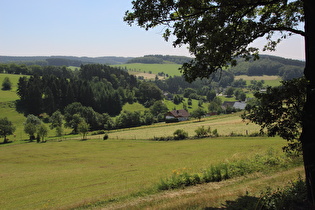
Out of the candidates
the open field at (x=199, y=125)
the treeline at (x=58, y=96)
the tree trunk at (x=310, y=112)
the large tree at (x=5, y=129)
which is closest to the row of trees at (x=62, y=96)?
the treeline at (x=58, y=96)

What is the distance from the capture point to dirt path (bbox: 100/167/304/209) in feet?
32.6

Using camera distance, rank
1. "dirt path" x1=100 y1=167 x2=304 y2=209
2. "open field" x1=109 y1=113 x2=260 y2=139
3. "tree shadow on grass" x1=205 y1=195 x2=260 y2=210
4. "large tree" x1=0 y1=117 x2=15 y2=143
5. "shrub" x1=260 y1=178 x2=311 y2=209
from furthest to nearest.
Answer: "large tree" x1=0 y1=117 x2=15 y2=143
"open field" x1=109 y1=113 x2=260 y2=139
"dirt path" x1=100 y1=167 x2=304 y2=209
"tree shadow on grass" x1=205 y1=195 x2=260 y2=210
"shrub" x1=260 y1=178 x2=311 y2=209

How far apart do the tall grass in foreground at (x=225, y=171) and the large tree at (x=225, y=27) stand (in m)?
6.50

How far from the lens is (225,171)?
47.8 ft

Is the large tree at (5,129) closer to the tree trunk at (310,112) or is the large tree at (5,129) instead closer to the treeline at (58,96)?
the treeline at (58,96)

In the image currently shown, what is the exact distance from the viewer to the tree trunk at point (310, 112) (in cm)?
755

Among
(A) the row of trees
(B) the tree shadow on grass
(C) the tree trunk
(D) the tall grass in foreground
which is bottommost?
(A) the row of trees

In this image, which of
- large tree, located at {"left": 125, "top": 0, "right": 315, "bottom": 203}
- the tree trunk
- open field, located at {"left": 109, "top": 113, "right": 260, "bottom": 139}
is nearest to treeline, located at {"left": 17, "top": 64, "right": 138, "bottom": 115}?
open field, located at {"left": 109, "top": 113, "right": 260, "bottom": 139}

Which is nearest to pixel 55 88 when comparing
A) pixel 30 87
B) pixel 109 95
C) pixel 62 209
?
pixel 30 87

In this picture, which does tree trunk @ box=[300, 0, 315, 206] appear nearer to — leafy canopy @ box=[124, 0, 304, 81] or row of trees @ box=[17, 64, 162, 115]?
leafy canopy @ box=[124, 0, 304, 81]

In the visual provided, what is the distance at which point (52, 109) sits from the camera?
140 metres

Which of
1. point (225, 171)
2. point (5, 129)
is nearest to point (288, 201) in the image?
point (225, 171)

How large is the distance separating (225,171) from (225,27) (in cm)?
868

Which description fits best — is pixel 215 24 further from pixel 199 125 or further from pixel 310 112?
pixel 199 125
